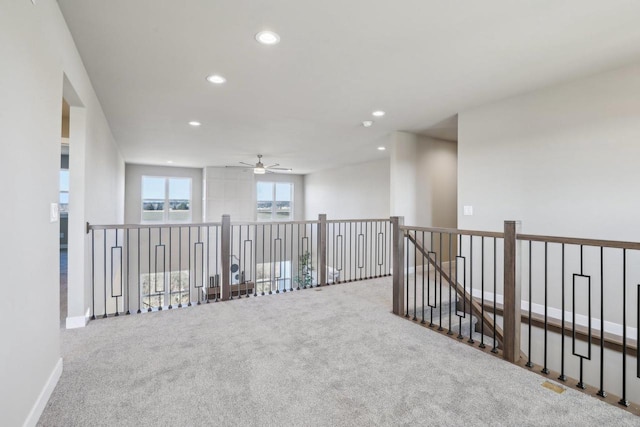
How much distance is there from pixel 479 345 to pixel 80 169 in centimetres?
395

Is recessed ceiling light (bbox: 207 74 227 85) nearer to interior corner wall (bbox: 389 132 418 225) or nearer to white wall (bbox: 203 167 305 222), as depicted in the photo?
interior corner wall (bbox: 389 132 418 225)

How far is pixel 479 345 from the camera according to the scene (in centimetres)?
273

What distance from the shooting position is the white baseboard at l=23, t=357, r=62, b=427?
1.65 m

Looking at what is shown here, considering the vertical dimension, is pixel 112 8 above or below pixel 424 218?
above

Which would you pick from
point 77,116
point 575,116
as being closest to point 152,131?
point 77,116

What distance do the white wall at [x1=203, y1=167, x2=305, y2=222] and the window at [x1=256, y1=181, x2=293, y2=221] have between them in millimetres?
866

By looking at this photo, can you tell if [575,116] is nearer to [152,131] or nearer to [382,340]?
[382,340]

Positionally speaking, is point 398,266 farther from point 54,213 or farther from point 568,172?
point 54,213

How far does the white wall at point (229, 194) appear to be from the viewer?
33.0 ft

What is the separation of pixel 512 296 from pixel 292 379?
1.76 meters

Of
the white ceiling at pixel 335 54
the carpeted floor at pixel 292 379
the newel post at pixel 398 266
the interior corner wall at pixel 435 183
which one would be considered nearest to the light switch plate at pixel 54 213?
the carpeted floor at pixel 292 379

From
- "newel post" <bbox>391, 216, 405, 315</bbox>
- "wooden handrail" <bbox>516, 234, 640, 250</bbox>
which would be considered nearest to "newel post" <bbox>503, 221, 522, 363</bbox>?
"wooden handrail" <bbox>516, 234, 640, 250</bbox>

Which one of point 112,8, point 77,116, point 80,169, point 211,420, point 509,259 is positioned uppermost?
point 112,8

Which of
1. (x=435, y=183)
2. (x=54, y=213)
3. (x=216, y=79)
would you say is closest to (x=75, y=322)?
(x=54, y=213)
